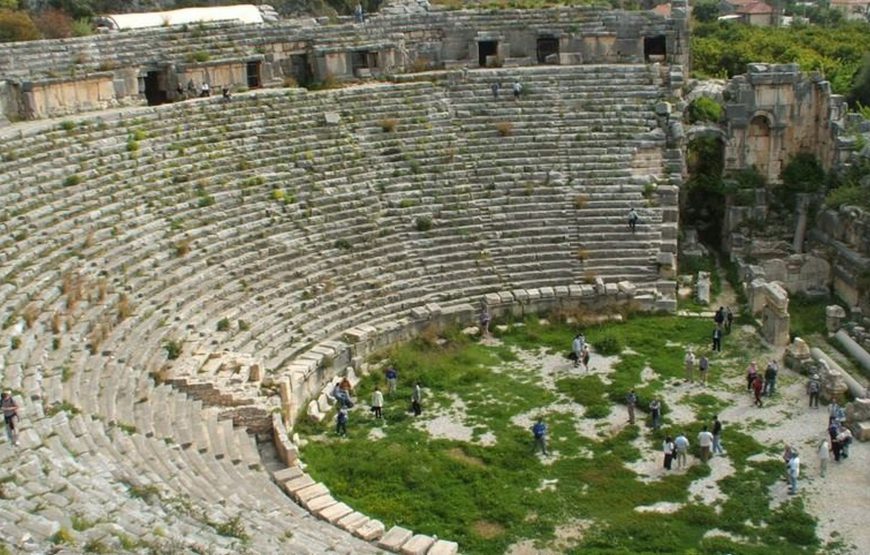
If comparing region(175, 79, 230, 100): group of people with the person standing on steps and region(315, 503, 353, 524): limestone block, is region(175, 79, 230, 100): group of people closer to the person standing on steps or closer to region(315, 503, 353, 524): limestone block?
the person standing on steps

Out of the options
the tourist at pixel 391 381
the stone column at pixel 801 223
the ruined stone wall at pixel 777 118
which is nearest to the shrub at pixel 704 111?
the ruined stone wall at pixel 777 118

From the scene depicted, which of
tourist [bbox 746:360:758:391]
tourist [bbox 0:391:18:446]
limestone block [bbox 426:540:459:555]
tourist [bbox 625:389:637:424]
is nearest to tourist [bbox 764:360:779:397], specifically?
tourist [bbox 746:360:758:391]

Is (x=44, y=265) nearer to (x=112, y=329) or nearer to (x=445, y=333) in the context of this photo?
(x=112, y=329)

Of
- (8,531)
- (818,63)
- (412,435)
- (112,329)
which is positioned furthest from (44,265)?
(818,63)

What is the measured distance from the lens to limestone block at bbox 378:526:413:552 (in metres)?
12.2

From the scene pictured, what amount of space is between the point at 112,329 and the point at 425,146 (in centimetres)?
882

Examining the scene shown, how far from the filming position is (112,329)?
15516 mm

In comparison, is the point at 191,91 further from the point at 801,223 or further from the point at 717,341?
the point at 801,223

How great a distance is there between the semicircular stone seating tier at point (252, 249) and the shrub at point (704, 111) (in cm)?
169

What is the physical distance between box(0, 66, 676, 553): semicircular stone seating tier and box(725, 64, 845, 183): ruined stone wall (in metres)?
2.24

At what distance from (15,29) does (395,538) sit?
77.8 feet

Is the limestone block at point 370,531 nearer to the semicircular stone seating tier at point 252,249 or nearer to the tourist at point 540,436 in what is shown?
the semicircular stone seating tier at point 252,249

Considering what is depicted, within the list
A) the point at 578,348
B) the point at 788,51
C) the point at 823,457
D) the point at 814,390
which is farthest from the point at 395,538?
the point at 788,51

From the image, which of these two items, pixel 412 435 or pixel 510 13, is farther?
pixel 510 13
